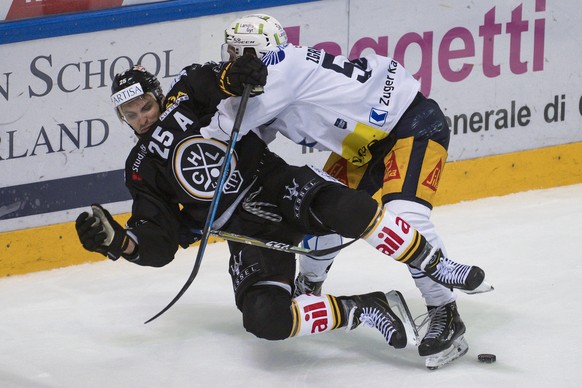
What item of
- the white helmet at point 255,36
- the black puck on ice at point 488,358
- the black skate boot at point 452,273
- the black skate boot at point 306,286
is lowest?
the black puck on ice at point 488,358

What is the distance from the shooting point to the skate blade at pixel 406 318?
4.43 m

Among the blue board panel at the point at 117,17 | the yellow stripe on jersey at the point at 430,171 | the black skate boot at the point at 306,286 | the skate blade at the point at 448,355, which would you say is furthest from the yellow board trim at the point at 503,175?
the skate blade at the point at 448,355

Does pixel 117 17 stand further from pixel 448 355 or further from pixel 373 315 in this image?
pixel 448 355

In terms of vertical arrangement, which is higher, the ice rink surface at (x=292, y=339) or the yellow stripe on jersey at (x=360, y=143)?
the yellow stripe on jersey at (x=360, y=143)

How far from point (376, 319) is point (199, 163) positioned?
0.77 meters

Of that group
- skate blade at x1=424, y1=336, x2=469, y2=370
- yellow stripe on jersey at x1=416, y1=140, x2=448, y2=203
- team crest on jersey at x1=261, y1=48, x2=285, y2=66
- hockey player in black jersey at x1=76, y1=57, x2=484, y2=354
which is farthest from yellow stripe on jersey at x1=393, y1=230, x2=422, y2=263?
team crest on jersey at x1=261, y1=48, x2=285, y2=66

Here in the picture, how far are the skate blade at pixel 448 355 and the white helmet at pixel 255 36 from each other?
1121 mm

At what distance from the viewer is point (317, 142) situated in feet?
14.8

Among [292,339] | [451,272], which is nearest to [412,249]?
[451,272]

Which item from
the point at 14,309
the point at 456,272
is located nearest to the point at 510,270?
the point at 456,272

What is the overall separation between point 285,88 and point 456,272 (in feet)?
2.58

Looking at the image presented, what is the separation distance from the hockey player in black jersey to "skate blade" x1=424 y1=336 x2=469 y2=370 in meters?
0.11

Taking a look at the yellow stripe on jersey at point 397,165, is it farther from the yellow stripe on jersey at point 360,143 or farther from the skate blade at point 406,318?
the skate blade at point 406,318

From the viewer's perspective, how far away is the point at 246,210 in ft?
14.6
